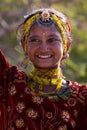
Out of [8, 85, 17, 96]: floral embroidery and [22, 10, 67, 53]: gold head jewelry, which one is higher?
[22, 10, 67, 53]: gold head jewelry

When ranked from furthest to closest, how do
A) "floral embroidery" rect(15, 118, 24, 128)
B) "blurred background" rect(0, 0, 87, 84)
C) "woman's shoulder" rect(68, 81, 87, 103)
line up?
"blurred background" rect(0, 0, 87, 84) → "woman's shoulder" rect(68, 81, 87, 103) → "floral embroidery" rect(15, 118, 24, 128)

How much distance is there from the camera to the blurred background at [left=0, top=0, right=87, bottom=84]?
881 centimetres

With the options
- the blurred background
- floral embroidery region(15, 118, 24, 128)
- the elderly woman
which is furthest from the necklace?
the blurred background

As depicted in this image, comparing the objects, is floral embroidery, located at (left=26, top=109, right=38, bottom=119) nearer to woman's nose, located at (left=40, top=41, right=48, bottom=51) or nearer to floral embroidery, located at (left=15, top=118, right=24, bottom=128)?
floral embroidery, located at (left=15, top=118, right=24, bottom=128)

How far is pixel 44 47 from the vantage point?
4.34m

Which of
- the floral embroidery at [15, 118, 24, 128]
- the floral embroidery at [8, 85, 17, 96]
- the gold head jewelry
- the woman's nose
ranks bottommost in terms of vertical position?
the floral embroidery at [15, 118, 24, 128]

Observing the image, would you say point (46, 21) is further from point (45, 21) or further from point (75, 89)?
point (75, 89)

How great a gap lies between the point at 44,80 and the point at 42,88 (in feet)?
0.22

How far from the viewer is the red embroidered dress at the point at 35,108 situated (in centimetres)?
429

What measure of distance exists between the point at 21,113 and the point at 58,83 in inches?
14.5

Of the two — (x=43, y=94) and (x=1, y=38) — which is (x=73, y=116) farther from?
(x=1, y=38)

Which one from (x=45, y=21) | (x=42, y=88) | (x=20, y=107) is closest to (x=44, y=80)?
(x=42, y=88)

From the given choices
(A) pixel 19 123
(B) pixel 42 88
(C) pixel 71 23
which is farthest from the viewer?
(C) pixel 71 23

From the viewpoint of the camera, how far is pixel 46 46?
434cm
